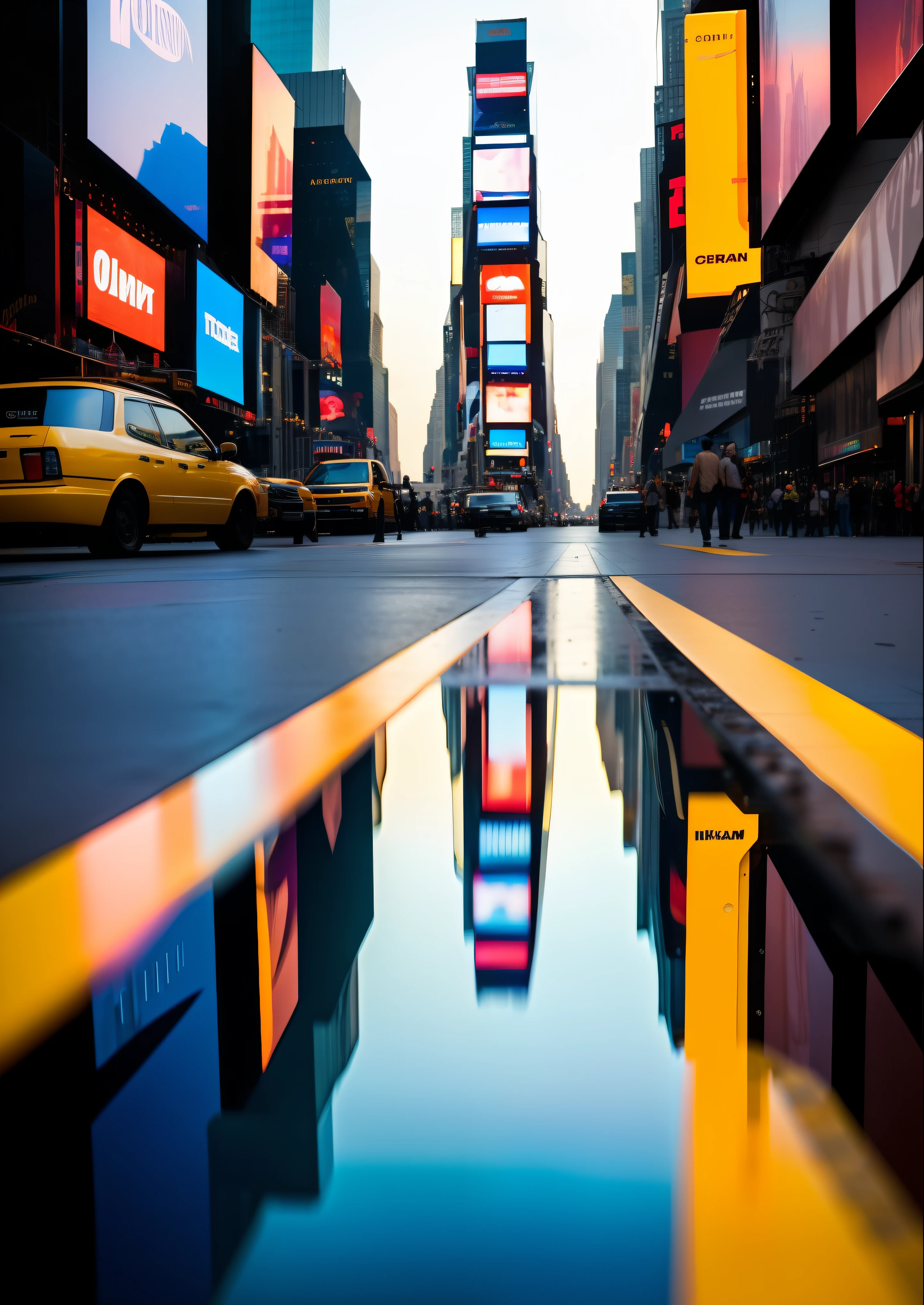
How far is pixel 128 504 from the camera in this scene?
14180mm

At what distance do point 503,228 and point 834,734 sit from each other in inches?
7229

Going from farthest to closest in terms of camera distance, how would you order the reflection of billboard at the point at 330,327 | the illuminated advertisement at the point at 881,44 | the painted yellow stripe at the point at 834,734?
Result: 1. the reflection of billboard at the point at 330,327
2. the illuminated advertisement at the point at 881,44
3. the painted yellow stripe at the point at 834,734

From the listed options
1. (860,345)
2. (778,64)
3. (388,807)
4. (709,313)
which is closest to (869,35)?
(860,345)

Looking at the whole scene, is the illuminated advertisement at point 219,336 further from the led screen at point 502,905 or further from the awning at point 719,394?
the led screen at point 502,905

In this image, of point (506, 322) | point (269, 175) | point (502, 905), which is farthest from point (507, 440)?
point (502, 905)

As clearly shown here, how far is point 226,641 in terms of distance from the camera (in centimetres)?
569

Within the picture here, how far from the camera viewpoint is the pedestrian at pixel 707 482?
21203 millimetres

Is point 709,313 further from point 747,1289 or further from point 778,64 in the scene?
point 747,1289

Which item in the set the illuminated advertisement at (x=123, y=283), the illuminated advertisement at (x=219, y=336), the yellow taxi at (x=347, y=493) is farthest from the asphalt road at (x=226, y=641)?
the illuminated advertisement at (x=219, y=336)

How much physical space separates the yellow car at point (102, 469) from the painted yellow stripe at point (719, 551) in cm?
726

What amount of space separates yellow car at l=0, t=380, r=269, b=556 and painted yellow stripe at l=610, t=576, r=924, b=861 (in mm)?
8953

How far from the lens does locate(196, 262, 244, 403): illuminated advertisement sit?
1780 inches

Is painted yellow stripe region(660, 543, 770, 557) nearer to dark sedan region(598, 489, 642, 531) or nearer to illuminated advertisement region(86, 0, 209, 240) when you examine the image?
dark sedan region(598, 489, 642, 531)

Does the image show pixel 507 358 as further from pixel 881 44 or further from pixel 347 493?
pixel 347 493
